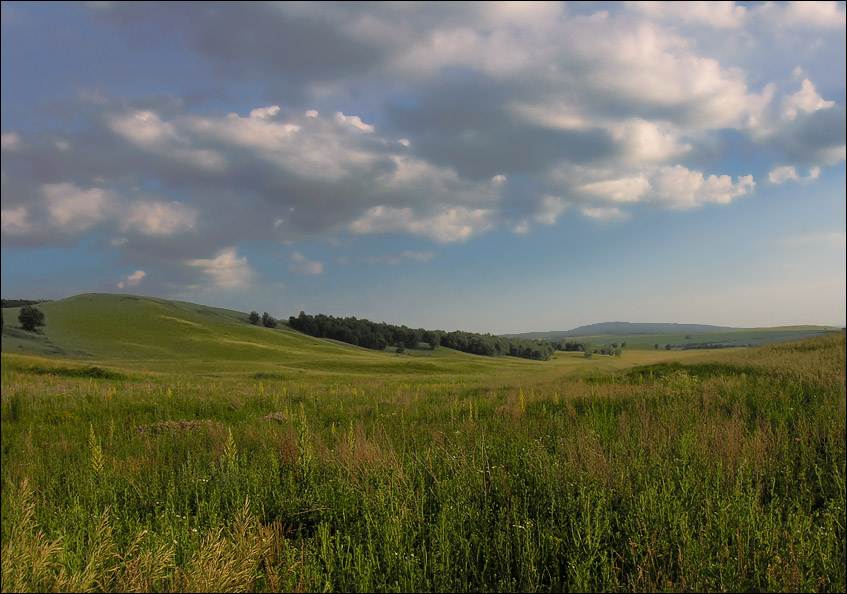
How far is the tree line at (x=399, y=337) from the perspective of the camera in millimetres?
121750

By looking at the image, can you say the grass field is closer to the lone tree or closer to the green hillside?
the lone tree

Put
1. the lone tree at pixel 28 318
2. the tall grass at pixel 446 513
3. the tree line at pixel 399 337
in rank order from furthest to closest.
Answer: the tree line at pixel 399 337 < the lone tree at pixel 28 318 < the tall grass at pixel 446 513

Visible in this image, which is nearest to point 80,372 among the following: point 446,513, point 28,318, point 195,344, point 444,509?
point 28,318

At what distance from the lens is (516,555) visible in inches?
132

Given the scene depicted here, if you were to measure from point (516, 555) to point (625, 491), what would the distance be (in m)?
1.41

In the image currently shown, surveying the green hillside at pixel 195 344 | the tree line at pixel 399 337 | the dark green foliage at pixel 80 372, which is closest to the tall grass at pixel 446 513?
the dark green foliage at pixel 80 372

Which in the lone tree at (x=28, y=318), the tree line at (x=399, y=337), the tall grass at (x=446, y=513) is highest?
the lone tree at (x=28, y=318)

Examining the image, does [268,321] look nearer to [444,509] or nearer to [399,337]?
[399,337]

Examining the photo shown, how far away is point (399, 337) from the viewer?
125 m

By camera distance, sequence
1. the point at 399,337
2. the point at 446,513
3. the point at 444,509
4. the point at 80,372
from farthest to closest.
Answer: the point at 399,337, the point at 80,372, the point at 446,513, the point at 444,509

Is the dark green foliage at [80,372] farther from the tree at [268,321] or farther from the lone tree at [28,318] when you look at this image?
the tree at [268,321]

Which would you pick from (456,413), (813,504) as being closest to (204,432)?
(456,413)

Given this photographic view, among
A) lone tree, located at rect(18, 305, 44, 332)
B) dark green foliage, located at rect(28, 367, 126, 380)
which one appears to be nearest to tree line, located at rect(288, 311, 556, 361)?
dark green foliage, located at rect(28, 367, 126, 380)

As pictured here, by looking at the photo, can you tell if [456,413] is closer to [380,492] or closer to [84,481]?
[380,492]
